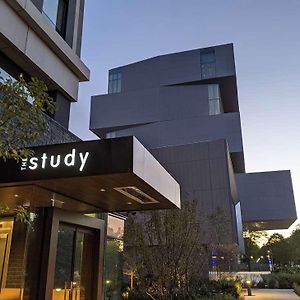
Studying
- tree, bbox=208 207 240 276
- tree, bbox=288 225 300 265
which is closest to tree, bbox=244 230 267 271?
tree, bbox=288 225 300 265

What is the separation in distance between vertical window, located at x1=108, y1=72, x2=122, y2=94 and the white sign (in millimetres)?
57056

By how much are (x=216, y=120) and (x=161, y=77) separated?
12146 millimetres

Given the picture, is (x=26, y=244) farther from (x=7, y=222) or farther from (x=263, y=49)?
(x=263, y=49)

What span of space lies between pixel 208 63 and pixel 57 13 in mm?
46300

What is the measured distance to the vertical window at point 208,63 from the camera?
56000 millimetres

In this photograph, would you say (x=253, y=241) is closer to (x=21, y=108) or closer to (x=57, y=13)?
(x=57, y=13)

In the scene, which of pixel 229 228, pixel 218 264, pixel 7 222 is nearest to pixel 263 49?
pixel 229 228

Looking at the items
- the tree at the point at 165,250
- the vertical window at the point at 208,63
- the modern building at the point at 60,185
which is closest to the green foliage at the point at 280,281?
the tree at the point at 165,250

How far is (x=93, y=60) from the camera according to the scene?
354 ft

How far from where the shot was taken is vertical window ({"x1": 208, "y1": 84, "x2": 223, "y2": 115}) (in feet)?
178

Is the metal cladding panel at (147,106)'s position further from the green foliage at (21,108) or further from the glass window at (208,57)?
the green foliage at (21,108)

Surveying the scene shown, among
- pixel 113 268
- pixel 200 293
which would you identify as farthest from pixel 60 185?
pixel 200 293

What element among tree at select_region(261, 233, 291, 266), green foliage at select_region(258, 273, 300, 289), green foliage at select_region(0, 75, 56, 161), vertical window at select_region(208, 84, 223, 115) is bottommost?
green foliage at select_region(258, 273, 300, 289)

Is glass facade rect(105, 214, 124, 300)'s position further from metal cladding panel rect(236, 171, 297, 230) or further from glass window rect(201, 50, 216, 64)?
metal cladding panel rect(236, 171, 297, 230)
